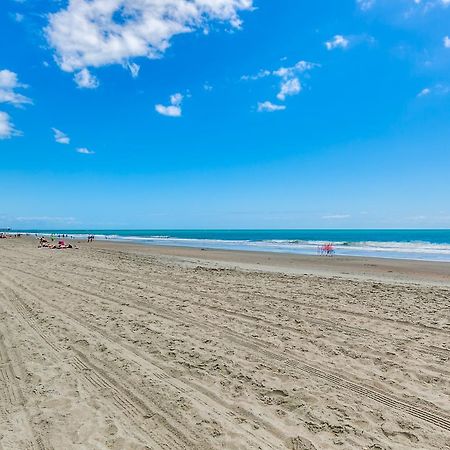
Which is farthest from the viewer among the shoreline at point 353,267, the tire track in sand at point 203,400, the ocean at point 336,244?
the ocean at point 336,244

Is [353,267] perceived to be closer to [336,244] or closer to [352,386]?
[352,386]

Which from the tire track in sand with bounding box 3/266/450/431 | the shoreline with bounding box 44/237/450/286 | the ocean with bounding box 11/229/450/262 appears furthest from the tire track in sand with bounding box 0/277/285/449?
the ocean with bounding box 11/229/450/262

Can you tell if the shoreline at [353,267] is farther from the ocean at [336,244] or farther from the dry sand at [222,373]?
the dry sand at [222,373]

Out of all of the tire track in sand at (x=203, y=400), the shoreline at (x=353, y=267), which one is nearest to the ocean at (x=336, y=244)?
the shoreline at (x=353, y=267)

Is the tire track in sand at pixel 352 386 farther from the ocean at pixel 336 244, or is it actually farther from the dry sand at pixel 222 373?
the ocean at pixel 336 244

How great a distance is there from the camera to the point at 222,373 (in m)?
4.90

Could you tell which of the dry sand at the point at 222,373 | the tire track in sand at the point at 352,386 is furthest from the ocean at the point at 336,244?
the tire track in sand at the point at 352,386

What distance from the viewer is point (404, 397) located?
14.1 feet

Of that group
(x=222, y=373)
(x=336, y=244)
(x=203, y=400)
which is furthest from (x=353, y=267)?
(x=336, y=244)

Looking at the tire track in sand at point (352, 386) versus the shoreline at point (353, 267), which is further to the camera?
the shoreline at point (353, 267)

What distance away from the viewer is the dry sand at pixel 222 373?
354 centimetres

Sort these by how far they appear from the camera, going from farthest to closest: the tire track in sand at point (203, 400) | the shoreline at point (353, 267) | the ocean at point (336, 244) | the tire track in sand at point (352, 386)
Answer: the ocean at point (336, 244) → the shoreline at point (353, 267) → the tire track in sand at point (352, 386) → the tire track in sand at point (203, 400)

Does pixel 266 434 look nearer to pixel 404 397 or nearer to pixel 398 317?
pixel 404 397

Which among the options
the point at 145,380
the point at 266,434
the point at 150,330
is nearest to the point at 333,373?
the point at 266,434
